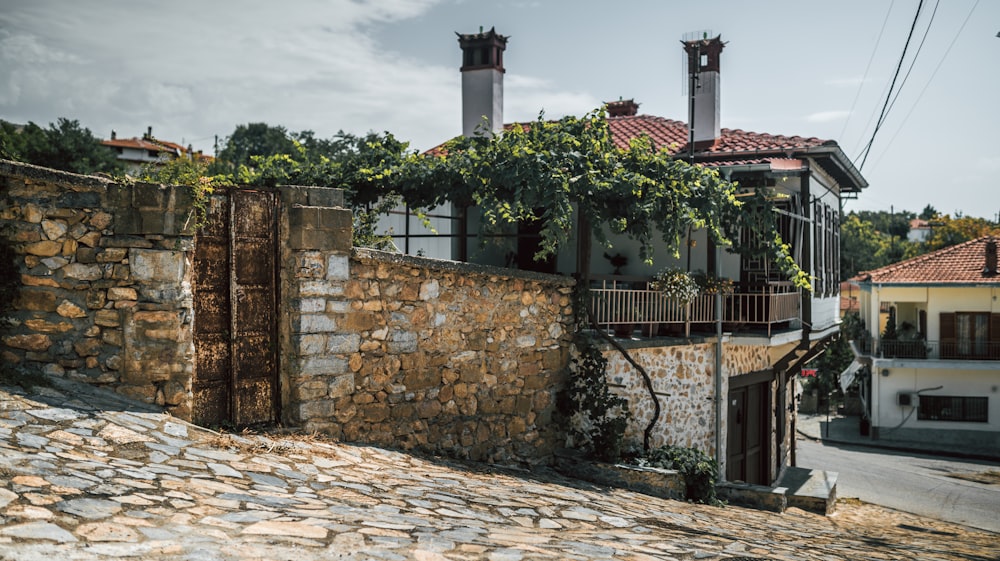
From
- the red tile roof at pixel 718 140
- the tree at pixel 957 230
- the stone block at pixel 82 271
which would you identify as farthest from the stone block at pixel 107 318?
the tree at pixel 957 230

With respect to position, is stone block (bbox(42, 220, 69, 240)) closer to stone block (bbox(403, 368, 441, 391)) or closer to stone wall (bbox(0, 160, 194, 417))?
stone wall (bbox(0, 160, 194, 417))

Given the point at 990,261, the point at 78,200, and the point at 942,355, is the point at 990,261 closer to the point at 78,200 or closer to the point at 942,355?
the point at 942,355

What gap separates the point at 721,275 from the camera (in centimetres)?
1298

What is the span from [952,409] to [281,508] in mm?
28068

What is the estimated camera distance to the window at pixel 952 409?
26938mm

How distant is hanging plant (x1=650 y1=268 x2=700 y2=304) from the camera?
1114 cm

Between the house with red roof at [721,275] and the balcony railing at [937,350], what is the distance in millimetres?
13299

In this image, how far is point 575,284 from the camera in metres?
10.6

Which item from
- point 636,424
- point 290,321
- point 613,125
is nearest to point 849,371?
point 613,125

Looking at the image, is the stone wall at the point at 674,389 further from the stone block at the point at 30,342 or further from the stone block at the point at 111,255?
the stone block at the point at 30,342

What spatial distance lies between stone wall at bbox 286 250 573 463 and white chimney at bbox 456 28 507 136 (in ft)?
18.0

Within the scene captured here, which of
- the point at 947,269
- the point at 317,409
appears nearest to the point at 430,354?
the point at 317,409

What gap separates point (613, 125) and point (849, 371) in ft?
63.6

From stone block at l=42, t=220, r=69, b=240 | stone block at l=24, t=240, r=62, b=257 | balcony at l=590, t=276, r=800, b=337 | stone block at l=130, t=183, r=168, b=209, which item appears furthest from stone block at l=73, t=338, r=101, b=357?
balcony at l=590, t=276, r=800, b=337
